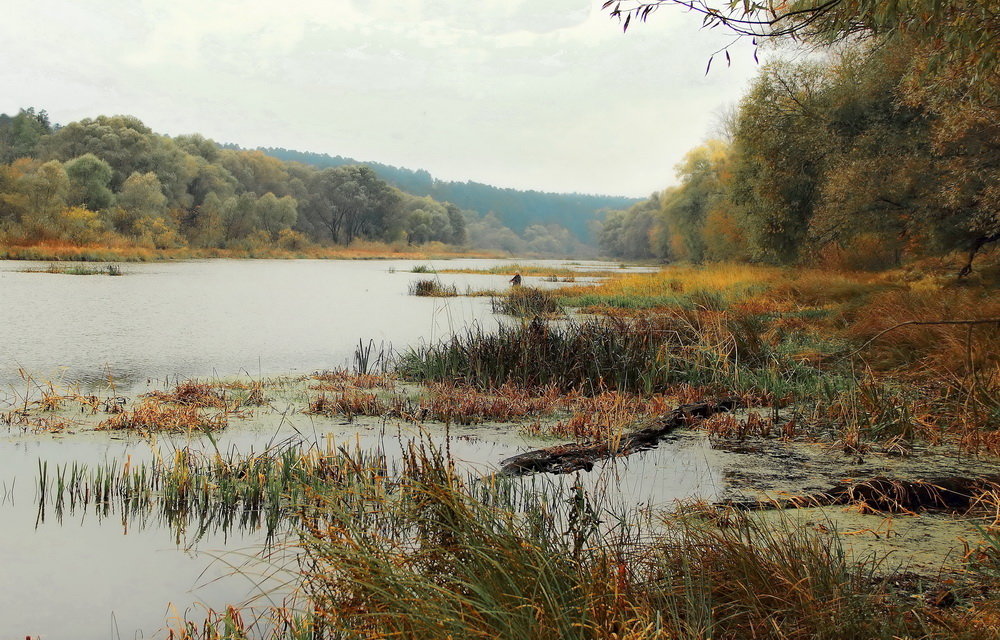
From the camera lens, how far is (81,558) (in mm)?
4320

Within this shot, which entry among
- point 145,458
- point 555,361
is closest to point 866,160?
point 555,361

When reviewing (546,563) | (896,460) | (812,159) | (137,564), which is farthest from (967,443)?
(812,159)

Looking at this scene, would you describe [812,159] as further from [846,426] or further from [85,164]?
[85,164]

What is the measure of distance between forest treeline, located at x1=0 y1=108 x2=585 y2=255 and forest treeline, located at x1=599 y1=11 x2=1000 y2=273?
1673 inches

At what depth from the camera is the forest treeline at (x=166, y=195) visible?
48812 mm

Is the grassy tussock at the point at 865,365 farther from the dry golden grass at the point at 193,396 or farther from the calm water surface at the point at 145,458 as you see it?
the dry golden grass at the point at 193,396

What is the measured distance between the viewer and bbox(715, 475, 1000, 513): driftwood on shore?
15.8ft

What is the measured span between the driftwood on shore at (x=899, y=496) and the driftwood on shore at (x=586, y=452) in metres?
1.37

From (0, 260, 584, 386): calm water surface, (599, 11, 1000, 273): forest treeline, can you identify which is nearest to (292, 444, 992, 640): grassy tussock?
(599, 11, 1000, 273): forest treeline

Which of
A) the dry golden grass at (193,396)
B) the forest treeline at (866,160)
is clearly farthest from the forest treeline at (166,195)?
the dry golden grass at (193,396)

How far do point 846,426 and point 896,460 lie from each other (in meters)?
0.84

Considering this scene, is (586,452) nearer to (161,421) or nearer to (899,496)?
(899,496)

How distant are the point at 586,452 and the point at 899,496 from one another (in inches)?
88.9

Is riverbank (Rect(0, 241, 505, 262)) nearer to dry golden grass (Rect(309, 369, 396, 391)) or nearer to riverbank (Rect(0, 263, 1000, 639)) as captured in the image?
dry golden grass (Rect(309, 369, 396, 391))
